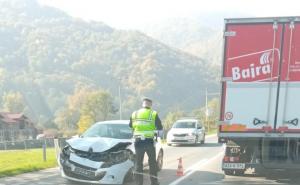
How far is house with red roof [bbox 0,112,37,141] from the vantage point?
300 feet

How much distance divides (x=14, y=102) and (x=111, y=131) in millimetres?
115524

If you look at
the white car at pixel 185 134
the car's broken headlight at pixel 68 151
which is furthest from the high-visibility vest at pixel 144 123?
the white car at pixel 185 134

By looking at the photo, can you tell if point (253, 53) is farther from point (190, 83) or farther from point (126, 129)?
point (190, 83)

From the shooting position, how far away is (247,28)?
36.7ft

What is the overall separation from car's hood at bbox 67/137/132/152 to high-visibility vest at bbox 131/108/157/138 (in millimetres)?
681

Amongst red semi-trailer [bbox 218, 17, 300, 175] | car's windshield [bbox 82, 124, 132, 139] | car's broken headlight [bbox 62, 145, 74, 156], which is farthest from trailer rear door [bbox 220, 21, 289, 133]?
car's broken headlight [bbox 62, 145, 74, 156]

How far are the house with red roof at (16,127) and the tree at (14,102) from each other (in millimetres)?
23640

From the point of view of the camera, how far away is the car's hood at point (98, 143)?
36.4 feet

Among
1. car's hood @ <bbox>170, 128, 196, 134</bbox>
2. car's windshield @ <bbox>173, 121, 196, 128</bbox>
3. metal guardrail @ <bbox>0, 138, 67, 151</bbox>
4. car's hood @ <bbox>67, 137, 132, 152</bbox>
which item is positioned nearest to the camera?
car's hood @ <bbox>67, 137, 132, 152</bbox>

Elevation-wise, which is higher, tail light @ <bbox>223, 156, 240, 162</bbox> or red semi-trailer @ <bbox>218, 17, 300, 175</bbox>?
red semi-trailer @ <bbox>218, 17, 300, 175</bbox>

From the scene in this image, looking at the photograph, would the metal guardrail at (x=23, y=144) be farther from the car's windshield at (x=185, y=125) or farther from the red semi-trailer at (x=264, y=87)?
the red semi-trailer at (x=264, y=87)

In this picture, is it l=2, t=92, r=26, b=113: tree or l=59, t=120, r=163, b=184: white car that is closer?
l=59, t=120, r=163, b=184: white car

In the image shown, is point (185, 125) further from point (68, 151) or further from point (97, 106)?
point (97, 106)

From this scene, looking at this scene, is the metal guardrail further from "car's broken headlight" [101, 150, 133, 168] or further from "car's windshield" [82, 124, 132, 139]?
"car's broken headlight" [101, 150, 133, 168]
